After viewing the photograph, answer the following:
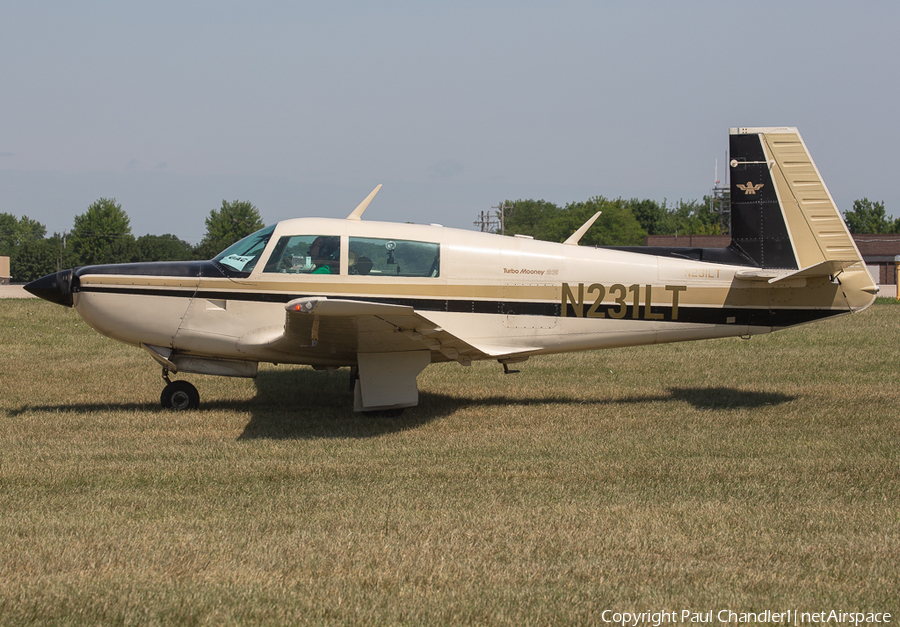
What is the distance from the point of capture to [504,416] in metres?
8.36

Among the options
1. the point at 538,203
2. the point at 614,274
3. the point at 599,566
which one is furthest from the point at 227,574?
the point at 538,203

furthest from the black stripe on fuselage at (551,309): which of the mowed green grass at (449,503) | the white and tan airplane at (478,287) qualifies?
the mowed green grass at (449,503)

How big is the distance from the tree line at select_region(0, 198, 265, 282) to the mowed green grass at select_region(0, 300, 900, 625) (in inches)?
2602

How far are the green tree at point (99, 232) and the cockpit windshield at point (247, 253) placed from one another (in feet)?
260

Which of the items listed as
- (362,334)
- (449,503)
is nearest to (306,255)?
(362,334)

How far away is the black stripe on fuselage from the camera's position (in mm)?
8094

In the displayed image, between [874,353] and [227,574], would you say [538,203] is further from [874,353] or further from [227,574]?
[227,574]

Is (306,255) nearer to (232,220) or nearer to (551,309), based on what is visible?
(551,309)

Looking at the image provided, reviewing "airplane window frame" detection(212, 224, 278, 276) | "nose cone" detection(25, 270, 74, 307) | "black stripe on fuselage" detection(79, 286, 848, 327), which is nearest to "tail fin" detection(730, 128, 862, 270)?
"black stripe on fuselage" detection(79, 286, 848, 327)

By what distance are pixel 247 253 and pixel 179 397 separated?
205 centimetres

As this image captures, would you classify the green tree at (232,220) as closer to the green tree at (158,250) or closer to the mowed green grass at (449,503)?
the green tree at (158,250)

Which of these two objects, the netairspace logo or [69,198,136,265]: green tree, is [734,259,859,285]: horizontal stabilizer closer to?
the netairspace logo

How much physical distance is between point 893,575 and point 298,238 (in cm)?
625

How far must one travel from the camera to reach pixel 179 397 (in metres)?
8.76
